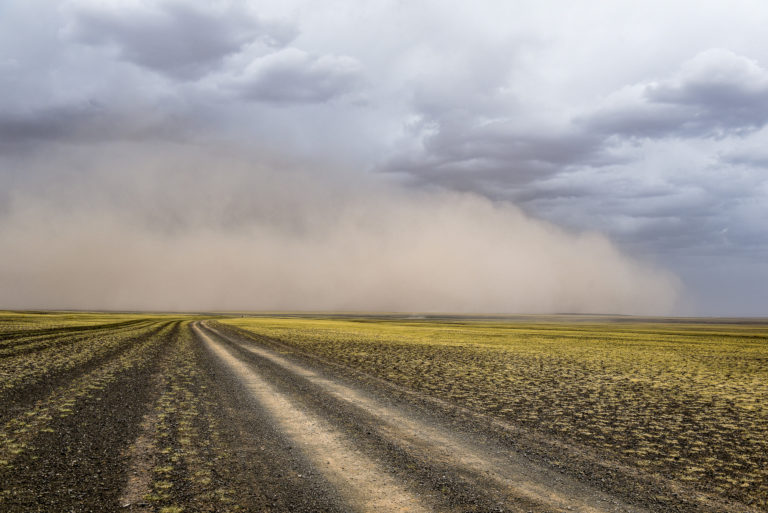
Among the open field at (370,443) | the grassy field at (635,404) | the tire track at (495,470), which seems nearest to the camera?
the tire track at (495,470)

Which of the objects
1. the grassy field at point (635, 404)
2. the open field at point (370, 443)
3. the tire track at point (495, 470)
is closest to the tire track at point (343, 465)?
the open field at point (370, 443)

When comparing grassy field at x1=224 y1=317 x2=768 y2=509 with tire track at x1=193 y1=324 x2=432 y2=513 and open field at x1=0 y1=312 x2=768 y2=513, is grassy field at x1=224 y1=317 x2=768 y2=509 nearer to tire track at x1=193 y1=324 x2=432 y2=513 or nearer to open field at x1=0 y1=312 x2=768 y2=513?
open field at x1=0 y1=312 x2=768 y2=513

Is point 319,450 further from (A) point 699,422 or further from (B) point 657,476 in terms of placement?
(A) point 699,422

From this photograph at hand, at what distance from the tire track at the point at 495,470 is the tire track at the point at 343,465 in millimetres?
1271

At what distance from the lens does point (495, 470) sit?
8.38 meters

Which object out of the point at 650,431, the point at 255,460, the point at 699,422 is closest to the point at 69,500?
the point at 255,460

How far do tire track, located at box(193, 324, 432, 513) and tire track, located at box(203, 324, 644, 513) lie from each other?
4.17 feet

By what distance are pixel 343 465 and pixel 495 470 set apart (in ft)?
9.85

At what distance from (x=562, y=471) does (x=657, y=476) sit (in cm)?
191

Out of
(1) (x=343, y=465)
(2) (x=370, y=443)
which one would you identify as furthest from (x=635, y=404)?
(1) (x=343, y=465)

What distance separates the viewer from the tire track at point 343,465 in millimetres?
6758

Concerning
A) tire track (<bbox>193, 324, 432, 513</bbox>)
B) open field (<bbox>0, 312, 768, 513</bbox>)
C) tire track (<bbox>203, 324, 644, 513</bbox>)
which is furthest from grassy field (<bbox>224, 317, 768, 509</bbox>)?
tire track (<bbox>193, 324, 432, 513</bbox>)

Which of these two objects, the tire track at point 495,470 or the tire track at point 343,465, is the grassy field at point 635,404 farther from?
the tire track at point 343,465

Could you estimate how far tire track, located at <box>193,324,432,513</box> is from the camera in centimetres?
676
